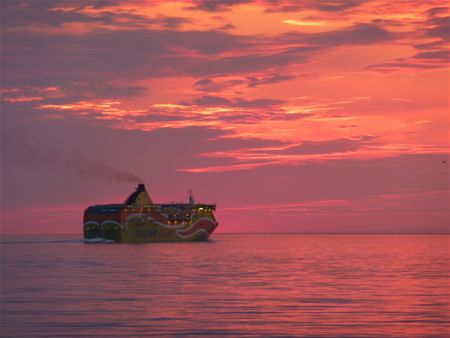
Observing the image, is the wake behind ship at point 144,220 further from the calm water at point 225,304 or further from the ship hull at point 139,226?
the calm water at point 225,304

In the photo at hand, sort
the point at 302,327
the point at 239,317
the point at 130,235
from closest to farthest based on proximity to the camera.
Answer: the point at 302,327 < the point at 239,317 < the point at 130,235

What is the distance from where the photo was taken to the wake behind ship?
157 metres

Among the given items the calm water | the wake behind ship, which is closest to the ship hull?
the wake behind ship

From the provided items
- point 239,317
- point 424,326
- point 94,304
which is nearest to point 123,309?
point 94,304

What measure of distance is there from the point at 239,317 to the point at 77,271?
4125cm

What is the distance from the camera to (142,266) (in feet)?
284

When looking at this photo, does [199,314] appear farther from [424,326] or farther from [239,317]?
[424,326]

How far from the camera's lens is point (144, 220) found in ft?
521

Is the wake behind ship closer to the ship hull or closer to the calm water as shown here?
the ship hull

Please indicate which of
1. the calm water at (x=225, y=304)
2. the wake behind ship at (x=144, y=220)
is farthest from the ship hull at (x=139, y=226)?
the calm water at (x=225, y=304)

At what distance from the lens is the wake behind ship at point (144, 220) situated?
157 metres

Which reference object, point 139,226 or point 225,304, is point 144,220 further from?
point 225,304

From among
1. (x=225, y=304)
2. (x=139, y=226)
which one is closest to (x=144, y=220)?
(x=139, y=226)

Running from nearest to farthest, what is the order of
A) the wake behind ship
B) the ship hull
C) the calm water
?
the calm water, the ship hull, the wake behind ship
